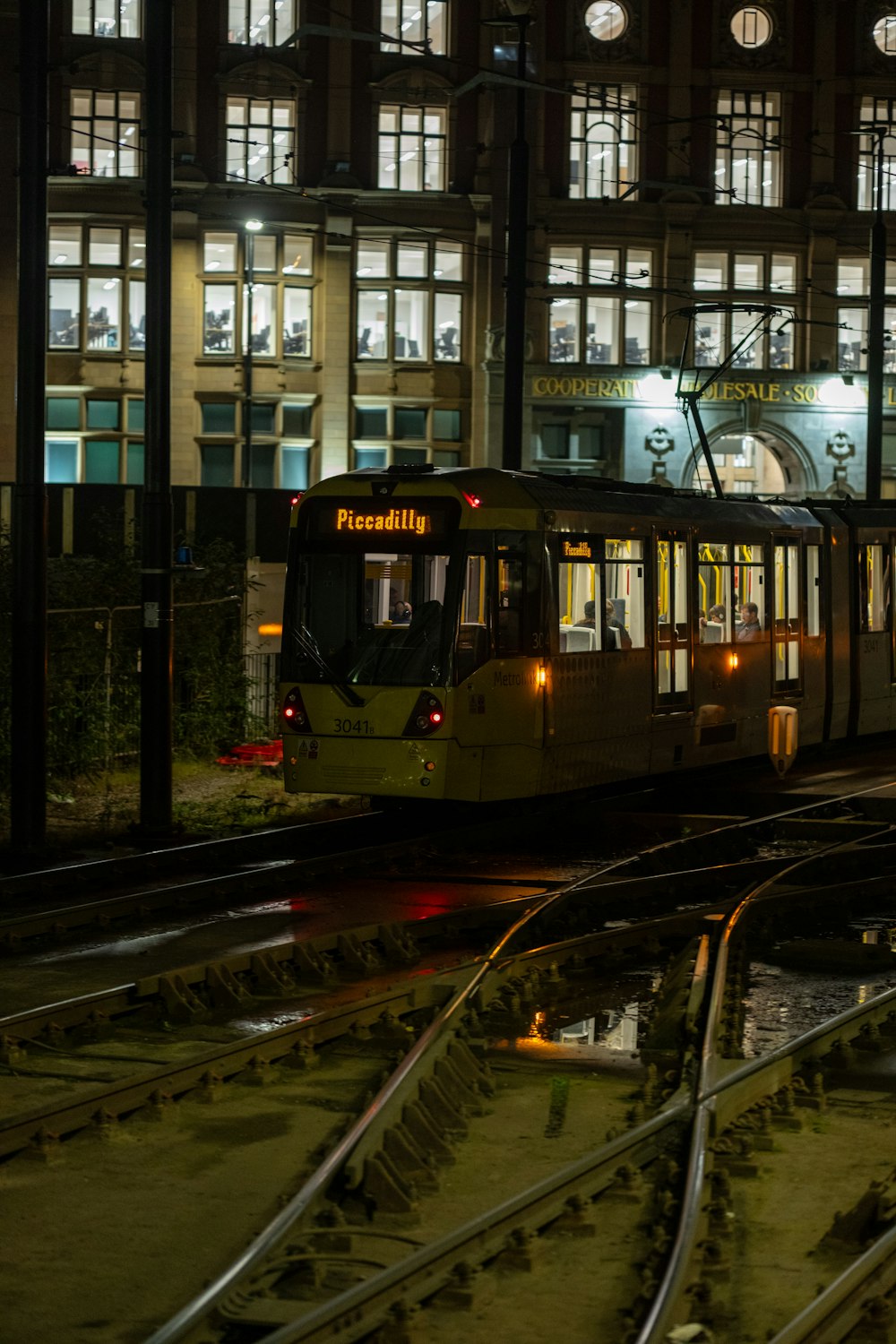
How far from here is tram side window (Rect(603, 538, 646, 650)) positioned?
59.5ft

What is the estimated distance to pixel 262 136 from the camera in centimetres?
4997

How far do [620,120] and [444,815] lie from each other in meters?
36.6

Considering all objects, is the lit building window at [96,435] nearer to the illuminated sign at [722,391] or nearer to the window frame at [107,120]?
the window frame at [107,120]

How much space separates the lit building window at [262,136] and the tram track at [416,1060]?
126 ft

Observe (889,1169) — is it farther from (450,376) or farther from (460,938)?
(450,376)

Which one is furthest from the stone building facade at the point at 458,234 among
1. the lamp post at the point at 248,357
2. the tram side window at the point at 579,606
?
the tram side window at the point at 579,606

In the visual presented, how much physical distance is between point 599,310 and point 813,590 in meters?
29.5

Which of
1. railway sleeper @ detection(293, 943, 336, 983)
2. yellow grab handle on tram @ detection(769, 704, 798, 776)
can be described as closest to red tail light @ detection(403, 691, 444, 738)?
railway sleeper @ detection(293, 943, 336, 983)

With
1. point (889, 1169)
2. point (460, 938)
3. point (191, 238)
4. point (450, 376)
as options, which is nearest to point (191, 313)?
point (191, 238)

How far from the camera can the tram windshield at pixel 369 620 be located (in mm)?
16266

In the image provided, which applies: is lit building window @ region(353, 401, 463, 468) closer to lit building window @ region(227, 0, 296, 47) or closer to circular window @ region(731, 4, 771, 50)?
lit building window @ region(227, 0, 296, 47)

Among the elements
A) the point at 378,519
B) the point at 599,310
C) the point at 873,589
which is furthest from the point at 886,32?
the point at 378,519

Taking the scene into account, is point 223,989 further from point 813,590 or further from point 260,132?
point 260,132

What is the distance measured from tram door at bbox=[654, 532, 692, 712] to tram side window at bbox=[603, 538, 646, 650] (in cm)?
34
